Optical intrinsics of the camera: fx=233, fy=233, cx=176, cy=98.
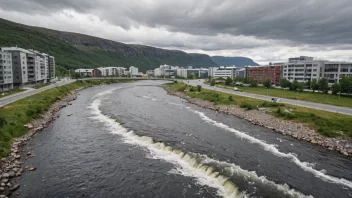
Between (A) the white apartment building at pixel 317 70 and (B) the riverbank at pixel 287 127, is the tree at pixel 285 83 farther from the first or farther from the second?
(B) the riverbank at pixel 287 127

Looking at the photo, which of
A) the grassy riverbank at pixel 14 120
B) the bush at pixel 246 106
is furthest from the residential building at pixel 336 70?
the grassy riverbank at pixel 14 120

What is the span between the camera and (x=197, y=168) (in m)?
26.0

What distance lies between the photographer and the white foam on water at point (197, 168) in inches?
855

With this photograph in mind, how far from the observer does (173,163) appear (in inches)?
1075

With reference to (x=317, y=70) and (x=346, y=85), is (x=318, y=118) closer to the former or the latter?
(x=346, y=85)

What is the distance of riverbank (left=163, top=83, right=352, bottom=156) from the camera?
112 ft

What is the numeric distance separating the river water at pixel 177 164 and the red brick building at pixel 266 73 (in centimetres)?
10047

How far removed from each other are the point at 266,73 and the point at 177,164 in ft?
425

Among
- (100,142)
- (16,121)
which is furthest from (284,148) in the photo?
(16,121)

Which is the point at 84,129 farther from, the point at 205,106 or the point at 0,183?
the point at 205,106

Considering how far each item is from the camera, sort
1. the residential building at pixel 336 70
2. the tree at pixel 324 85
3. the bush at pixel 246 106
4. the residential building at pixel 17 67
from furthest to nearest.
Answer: the residential building at pixel 336 70 → the residential building at pixel 17 67 → the tree at pixel 324 85 → the bush at pixel 246 106

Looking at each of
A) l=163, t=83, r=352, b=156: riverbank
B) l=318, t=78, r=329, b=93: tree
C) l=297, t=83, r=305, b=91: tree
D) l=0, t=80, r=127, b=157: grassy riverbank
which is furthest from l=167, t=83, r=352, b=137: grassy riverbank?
l=0, t=80, r=127, b=157: grassy riverbank

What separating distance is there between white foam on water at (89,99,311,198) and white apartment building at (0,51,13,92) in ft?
193

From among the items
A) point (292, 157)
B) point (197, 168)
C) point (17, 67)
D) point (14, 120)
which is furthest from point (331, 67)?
point (17, 67)
